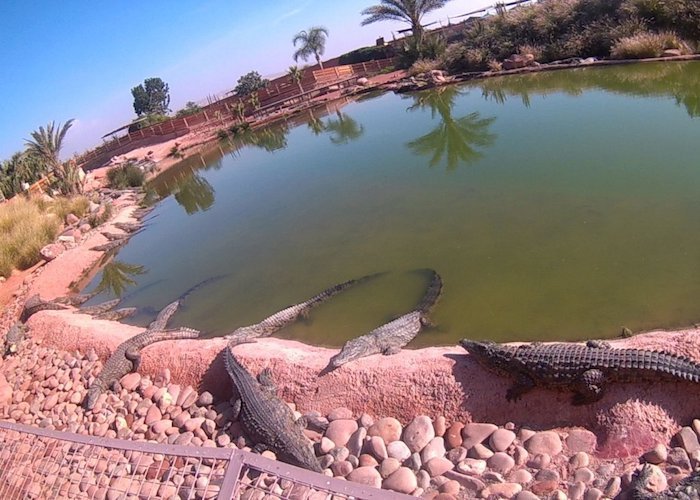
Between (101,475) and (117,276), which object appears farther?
(117,276)

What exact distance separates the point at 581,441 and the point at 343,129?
62.9 feet

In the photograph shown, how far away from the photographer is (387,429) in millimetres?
4836

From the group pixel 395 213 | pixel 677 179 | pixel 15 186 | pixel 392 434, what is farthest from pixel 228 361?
pixel 15 186

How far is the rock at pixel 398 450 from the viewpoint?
4539mm

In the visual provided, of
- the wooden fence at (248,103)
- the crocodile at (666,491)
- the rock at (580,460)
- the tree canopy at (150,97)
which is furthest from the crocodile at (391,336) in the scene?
the tree canopy at (150,97)

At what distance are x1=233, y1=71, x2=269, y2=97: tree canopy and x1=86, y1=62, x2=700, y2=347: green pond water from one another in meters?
27.1

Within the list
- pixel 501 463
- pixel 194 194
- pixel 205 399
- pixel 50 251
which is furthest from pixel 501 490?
pixel 194 194

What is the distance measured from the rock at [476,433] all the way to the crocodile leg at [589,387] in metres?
0.82

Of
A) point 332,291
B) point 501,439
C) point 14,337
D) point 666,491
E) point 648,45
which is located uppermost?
point 648,45

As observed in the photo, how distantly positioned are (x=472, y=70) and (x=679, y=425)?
2483cm

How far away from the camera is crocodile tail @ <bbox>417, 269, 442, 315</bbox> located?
7.12 m

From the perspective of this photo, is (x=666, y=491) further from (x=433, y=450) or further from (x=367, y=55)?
(x=367, y=55)

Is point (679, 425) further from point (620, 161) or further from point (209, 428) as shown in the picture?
point (620, 161)

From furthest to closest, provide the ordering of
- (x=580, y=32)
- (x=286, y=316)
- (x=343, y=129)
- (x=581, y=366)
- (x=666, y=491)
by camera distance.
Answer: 1. (x=343, y=129)
2. (x=580, y=32)
3. (x=286, y=316)
4. (x=581, y=366)
5. (x=666, y=491)
